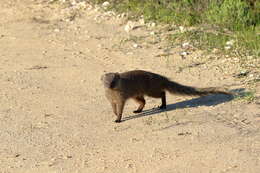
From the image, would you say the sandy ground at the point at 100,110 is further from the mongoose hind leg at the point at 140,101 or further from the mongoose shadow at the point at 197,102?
the mongoose hind leg at the point at 140,101

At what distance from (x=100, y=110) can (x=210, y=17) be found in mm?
2770

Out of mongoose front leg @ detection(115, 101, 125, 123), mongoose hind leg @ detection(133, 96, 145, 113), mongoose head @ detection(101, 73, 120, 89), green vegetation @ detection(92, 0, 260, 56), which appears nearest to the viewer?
mongoose front leg @ detection(115, 101, 125, 123)

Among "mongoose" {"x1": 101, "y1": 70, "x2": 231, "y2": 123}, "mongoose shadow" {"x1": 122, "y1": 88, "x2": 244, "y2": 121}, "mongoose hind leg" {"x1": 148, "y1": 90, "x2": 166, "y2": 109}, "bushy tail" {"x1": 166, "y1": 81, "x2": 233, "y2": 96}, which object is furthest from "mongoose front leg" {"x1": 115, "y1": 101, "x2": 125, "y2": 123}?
"bushy tail" {"x1": 166, "y1": 81, "x2": 233, "y2": 96}

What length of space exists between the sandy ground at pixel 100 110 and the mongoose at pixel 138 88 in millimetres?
115

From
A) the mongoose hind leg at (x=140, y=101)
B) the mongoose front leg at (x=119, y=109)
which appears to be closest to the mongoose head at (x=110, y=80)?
the mongoose front leg at (x=119, y=109)

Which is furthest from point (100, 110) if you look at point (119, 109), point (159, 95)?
point (159, 95)

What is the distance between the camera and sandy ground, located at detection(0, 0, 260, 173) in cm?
505

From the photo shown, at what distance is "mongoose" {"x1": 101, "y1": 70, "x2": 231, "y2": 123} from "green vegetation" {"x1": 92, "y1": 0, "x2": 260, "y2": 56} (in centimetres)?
143

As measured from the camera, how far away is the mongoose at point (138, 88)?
20.4 ft

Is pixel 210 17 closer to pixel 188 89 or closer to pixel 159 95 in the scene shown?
pixel 188 89

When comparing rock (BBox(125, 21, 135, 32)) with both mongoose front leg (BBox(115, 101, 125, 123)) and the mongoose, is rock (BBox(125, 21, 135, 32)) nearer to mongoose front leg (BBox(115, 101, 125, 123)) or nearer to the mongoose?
the mongoose

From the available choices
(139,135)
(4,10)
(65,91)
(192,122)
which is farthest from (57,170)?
(4,10)

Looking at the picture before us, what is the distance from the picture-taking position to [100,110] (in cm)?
635

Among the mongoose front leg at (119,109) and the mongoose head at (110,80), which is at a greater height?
the mongoose head at (110,80)
